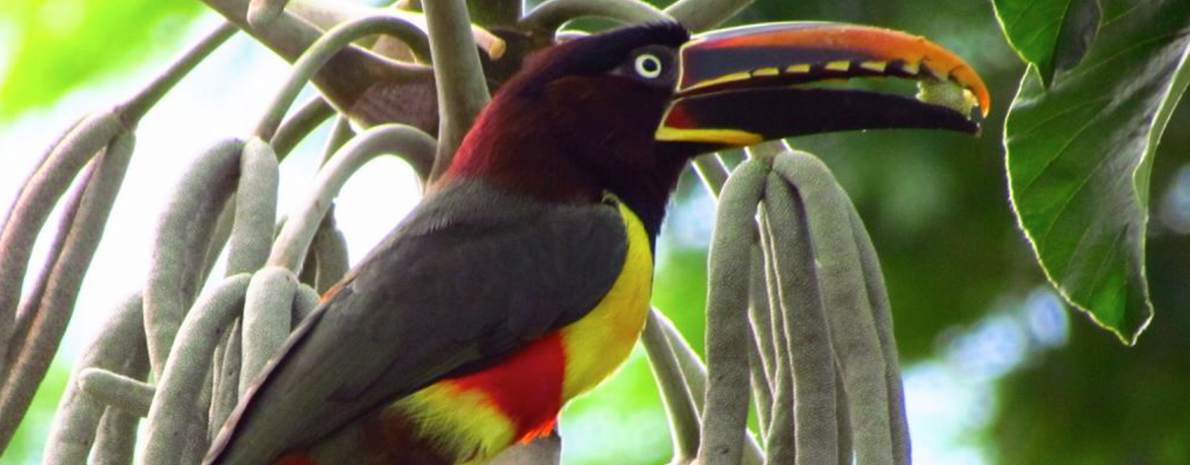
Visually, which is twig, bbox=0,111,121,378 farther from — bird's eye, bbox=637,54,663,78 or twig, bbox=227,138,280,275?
bird's eye, bbox=637,54,663,78

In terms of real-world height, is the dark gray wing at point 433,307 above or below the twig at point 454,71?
below

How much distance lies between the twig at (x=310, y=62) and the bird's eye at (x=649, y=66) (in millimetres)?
649

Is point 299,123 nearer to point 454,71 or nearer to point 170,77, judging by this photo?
point 170,77

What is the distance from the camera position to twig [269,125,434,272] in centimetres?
223

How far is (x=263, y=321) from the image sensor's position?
6.58 feet

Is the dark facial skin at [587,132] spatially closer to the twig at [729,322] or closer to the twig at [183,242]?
the twig at [183,242]

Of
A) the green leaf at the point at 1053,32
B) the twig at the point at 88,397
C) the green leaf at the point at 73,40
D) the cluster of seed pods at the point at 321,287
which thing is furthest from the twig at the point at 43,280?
the green leaf at the point at 73,40

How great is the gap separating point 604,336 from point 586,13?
1.50ft

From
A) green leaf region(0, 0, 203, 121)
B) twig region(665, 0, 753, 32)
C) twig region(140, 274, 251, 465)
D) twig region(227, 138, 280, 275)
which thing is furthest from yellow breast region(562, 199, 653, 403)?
green leaf region(0, 0, 203, 121)

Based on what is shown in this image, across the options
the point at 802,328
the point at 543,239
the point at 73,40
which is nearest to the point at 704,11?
the point at 543,239

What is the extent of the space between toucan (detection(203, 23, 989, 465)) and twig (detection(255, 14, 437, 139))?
260 mm

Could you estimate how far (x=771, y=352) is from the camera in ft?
7.49

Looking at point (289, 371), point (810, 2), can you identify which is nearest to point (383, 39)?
point (289, 371)

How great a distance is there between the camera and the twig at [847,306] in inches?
73.6
